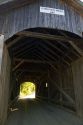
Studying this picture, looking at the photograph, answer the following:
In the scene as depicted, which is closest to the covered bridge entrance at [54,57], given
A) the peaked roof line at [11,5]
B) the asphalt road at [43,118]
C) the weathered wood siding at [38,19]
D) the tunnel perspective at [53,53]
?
the tunnel perspective at [53,53]

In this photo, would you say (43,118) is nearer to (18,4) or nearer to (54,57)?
(54,57)

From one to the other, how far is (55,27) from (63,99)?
5.68 metres

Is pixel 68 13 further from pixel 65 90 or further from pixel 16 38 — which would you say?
pixel 65 90

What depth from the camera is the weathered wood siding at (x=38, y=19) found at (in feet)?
17.5

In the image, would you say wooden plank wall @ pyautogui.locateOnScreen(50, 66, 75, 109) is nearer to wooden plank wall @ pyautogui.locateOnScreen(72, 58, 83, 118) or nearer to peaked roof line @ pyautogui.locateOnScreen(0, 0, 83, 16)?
wooden plank wall @ pyautogui.locateOnScreen(72, 58, 83, 118)

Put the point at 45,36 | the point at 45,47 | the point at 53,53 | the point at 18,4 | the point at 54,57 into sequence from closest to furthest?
the point at 18,4 → the point at 45,36 → the point at 45,47 → the point at 53,53 → the point at 54,57

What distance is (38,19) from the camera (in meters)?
5.55

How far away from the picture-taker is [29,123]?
6.17 metres

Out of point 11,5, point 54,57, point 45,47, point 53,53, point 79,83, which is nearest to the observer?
point 11,5

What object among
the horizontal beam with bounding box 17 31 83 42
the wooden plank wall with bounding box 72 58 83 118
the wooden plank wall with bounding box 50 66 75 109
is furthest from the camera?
the wooden plank wall with bounding box 50 66 75 109

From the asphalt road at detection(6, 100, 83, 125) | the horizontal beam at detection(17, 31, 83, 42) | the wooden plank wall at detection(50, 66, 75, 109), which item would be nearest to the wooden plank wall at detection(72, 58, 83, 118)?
the asphalt road at detection(6, 100, 83, 125)

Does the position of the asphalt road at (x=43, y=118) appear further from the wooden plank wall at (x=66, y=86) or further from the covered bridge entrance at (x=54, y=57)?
the wooden plank wall at (x=66, y=86)

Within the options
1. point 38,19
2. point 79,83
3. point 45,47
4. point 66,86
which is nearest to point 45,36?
point 38,19

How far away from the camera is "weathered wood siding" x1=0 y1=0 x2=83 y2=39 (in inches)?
210
